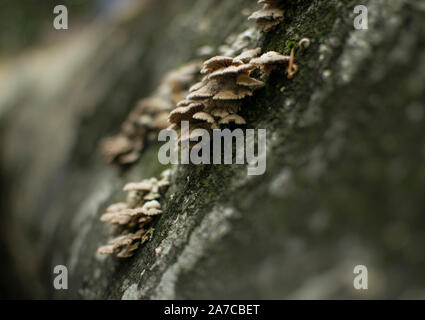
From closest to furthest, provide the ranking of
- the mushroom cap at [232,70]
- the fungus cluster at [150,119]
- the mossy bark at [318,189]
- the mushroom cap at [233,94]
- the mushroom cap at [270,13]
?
the mossy bark at [318,189] < the mushroom cap at [232,70] < the mushroom cap at [233,94] < the mushroom cap at [270,13] < the fungus cluster at [150,119]

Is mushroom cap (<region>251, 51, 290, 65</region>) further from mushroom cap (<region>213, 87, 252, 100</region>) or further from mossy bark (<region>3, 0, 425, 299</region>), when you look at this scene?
mushroom cap (<region>213, 87, 252, 100</region>)

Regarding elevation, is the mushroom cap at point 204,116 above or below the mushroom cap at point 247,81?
below

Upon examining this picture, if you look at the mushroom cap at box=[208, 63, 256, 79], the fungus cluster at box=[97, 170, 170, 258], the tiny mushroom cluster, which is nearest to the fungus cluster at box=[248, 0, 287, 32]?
the tiny mushroom cluster

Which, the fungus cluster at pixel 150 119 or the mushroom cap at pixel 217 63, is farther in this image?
the fungus cluster at pixel 150 119

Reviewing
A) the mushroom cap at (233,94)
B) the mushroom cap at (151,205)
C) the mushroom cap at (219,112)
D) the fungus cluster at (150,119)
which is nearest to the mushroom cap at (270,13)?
the mushroom cap at (233,94)

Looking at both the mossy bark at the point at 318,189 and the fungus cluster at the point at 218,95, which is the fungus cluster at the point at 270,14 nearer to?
the mossy bark at the point at 318,189

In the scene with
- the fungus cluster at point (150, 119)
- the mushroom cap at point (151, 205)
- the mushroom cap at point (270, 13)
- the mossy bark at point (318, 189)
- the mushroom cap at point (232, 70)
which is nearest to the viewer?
the mossy bark at point (318, 189)
